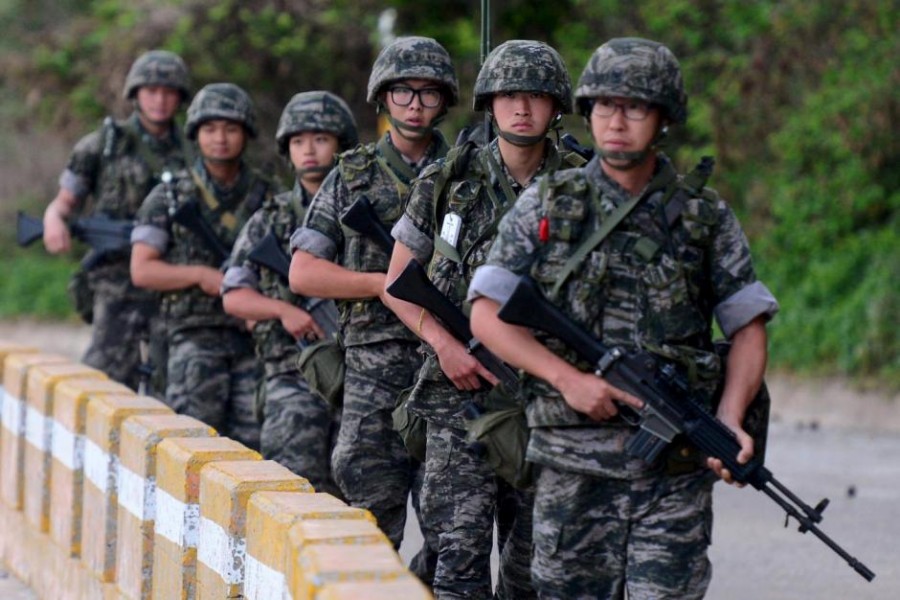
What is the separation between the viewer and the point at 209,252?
10.0 meters

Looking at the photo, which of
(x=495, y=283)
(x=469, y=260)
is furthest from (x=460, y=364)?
(x=495, y=283)

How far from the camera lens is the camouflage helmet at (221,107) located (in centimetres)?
983

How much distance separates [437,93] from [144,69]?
4.02 m

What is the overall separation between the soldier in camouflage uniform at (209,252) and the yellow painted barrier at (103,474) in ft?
5.70

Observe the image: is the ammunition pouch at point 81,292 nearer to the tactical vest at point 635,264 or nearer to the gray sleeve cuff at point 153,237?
the gray sleeve cuff at point 153,237

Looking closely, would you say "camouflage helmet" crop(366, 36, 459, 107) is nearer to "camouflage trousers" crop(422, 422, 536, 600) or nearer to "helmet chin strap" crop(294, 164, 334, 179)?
"helmet chin strap" crop(294, 164, 334, 179)

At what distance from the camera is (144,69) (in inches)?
445

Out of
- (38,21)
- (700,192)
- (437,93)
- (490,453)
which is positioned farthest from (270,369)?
(38,21)

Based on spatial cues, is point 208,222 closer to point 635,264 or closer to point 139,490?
point 139,490

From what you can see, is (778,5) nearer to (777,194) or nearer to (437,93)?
(777,194)

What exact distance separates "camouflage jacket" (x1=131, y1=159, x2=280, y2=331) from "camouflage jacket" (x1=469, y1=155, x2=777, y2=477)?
175 inches

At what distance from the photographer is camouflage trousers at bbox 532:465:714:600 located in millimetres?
5602

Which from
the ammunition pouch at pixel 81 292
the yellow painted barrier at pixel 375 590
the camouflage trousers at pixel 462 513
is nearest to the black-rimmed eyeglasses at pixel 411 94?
the camouflage trousers at pixel 462 513

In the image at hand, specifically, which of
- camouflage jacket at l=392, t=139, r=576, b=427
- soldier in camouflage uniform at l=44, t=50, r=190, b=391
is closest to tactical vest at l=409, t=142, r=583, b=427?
camouflage jacket at l=392, t=139, r=576, b=427
